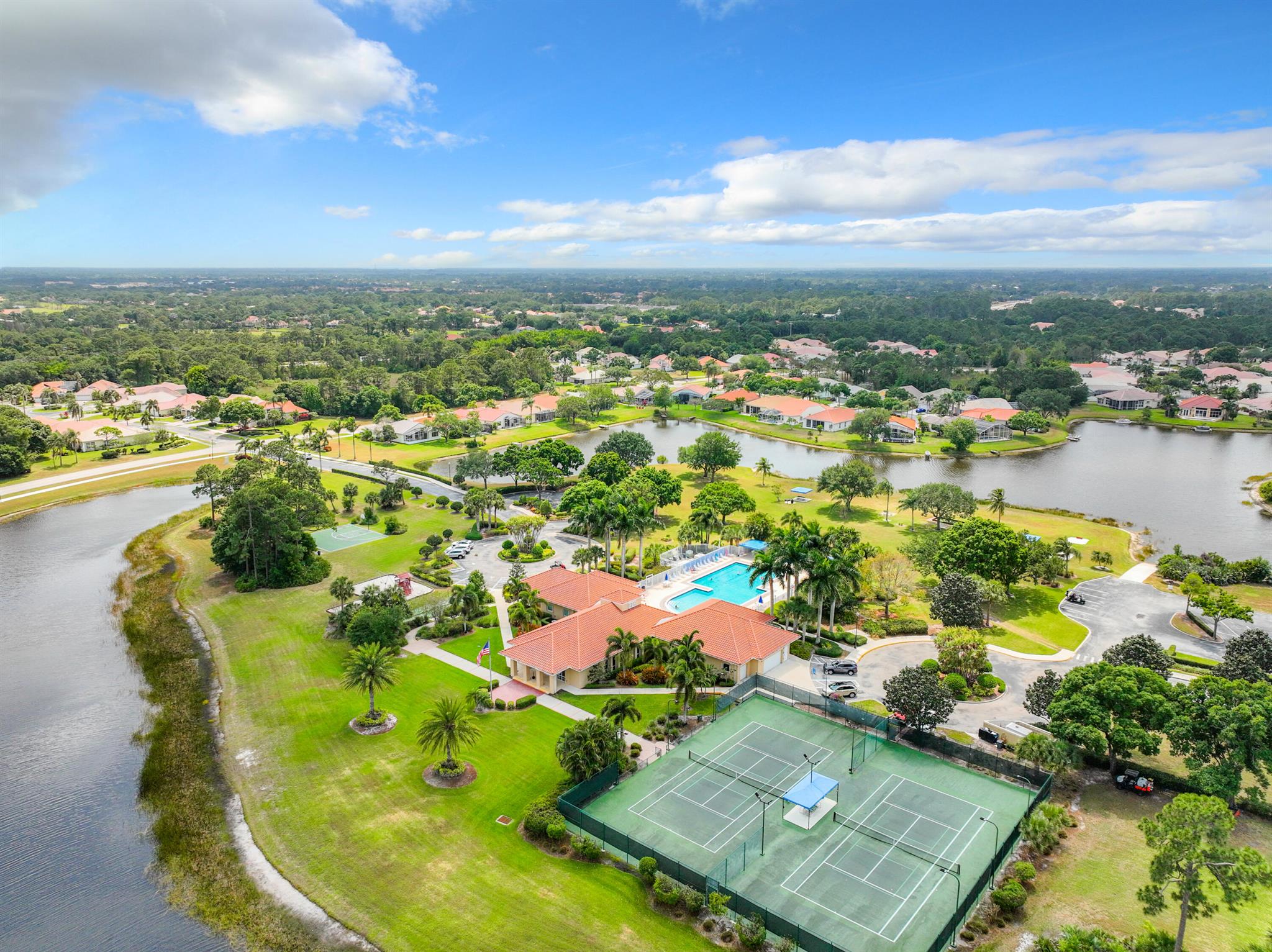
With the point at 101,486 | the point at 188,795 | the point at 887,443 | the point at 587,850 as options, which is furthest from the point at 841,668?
the point at 101,486

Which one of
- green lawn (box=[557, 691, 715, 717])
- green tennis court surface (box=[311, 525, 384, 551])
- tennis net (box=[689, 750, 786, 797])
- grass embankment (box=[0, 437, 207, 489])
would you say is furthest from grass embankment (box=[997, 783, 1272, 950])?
grass embankment (box=[0, 437, 207, 489])

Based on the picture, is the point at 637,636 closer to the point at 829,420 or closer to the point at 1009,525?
the point at 1009,525

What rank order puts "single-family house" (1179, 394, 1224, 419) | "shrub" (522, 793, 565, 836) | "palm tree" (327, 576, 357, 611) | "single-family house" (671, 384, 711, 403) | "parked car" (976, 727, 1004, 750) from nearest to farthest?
1. "shrub" (522, 793, 565, 836)
2. "parked car" (976, 727, 1004, 750)
3. "palm tree" (327, 576, 357, 611)
4. "single-family house" (1179, 394, 1224, 419)
5. "single-family house" (671, 384, 711, 403)

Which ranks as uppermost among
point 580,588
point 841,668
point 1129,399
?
point 580,588

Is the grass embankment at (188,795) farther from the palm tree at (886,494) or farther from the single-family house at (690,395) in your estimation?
the single-family house at (690,395)

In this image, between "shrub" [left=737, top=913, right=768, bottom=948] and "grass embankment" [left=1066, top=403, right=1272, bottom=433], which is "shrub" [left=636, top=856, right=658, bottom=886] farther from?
"grass embankment" [left=1066, top=403, right=1272, bottom=433]

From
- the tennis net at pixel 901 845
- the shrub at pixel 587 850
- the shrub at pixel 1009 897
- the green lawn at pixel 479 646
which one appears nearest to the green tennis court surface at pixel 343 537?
the green lawn at pixel 479 646
